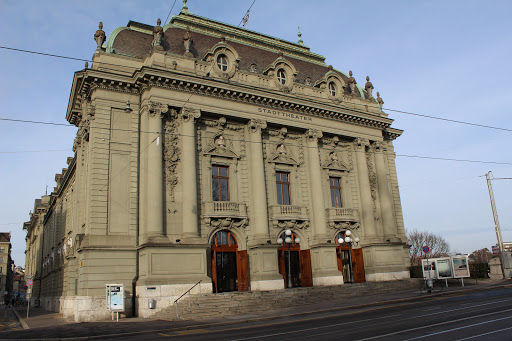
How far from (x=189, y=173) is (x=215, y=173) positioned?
2.91 meters

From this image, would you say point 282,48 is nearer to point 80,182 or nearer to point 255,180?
point 255,180

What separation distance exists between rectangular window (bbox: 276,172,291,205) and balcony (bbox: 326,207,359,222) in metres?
3.49

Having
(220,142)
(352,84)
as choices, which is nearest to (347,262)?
(220,142)

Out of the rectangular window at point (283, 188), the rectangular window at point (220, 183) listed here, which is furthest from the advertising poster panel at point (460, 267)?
the rectangular window at point (220, 183)

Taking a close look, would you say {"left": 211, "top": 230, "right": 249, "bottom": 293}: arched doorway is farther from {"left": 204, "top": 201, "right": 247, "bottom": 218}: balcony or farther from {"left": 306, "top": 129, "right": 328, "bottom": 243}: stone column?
{"left": 306, "top": 129, "right": 328, "bottom": 243}: stone column

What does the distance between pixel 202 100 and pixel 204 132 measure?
2218mm

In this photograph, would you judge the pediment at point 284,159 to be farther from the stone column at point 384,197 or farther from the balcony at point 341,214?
the stone column at point 384,197

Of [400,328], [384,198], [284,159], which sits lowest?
[400,328]

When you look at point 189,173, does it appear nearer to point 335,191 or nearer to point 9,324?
point 335,191

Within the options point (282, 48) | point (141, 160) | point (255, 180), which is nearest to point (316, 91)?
point (282, 48)

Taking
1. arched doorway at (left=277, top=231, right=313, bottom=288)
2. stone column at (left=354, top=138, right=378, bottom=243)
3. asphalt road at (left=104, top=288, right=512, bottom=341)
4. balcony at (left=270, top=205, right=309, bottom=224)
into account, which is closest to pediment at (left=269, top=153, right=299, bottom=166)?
balcony at (left=270, top=205, right=309, bottom=224)

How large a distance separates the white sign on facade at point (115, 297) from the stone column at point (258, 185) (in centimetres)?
947

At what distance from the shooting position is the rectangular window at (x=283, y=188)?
3152cm

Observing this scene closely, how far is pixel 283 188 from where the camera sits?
31.9 m
